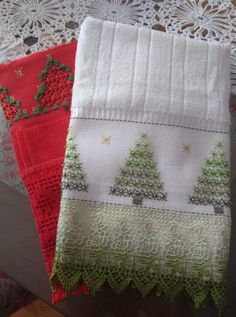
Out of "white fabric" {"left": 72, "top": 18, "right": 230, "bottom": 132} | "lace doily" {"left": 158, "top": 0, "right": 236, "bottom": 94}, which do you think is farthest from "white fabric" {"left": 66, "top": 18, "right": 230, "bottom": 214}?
"lace doily" {"left": 158, "top": 0, "right": 236, "bottom": 94}

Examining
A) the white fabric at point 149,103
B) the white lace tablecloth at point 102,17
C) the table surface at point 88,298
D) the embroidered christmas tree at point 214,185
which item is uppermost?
the white lace tablecloth at point 102,17

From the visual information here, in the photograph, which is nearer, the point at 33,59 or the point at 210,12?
the point at 33,59

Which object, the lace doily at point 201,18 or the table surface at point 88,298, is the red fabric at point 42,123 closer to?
the table surface at point 88,298

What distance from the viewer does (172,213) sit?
49 cm

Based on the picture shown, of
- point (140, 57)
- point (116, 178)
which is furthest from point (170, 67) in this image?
point (116, 178)

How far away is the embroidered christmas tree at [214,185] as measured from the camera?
0.49 meters

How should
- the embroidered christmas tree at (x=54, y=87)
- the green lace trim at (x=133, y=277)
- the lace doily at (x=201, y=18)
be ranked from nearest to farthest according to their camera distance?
the green lace trim at (x=133, y=277) < the embroidered christmas tree at (x=54, y=87) < the lace doily at (x=201, y=18)

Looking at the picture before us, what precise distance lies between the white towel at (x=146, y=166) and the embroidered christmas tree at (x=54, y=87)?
62 millimetres

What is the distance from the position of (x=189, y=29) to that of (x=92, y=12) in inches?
6.8

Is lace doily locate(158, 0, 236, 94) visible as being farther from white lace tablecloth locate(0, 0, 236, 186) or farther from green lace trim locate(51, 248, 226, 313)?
green lace trim locate(51, 248, 226, 313)

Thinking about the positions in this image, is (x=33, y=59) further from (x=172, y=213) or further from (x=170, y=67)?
(x=172, y=213)

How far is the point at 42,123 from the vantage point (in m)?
0.57

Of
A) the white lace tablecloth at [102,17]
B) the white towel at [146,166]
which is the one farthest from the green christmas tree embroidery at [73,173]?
the white lace tablecloth at [102,17]

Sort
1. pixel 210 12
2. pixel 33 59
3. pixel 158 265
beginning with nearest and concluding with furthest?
pixel 158 265 → pixel 33 59 → pixel 210 12
